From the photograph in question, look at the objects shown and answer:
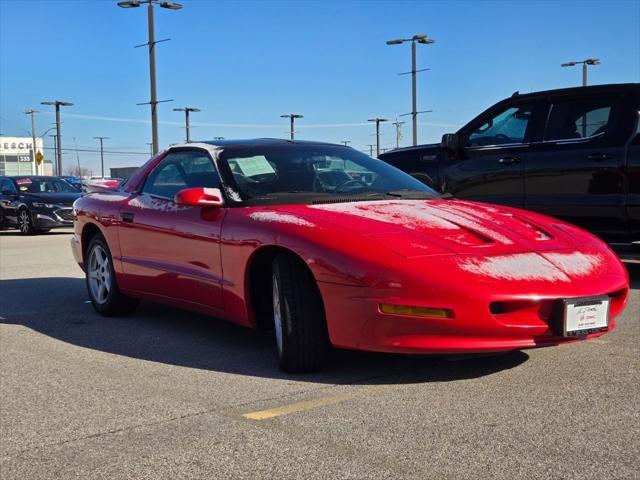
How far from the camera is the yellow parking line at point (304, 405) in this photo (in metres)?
3.58

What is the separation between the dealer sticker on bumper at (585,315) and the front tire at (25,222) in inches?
633

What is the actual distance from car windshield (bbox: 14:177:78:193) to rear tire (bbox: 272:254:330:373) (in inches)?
623

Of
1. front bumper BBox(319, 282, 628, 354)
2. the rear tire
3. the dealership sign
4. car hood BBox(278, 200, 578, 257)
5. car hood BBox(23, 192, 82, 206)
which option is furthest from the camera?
the dealership sign

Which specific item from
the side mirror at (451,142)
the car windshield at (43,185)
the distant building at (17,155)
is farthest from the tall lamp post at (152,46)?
the distant building at (17,155)

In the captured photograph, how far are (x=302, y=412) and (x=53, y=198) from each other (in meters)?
15.7

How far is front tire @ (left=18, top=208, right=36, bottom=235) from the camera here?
17969 millimetres

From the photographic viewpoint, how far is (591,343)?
4.91 metres

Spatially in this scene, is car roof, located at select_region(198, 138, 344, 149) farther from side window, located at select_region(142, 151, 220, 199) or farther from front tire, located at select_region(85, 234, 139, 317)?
front tire, located at select_region(85, 234, 139, 317)

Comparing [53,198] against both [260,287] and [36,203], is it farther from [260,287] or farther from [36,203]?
[260,287]

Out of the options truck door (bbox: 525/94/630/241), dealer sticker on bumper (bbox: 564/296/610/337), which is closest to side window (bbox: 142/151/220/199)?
dealer sticker on bumper (bbox: 564/296/610/337)

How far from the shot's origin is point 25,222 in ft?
59.4

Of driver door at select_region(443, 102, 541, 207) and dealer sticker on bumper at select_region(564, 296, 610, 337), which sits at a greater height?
driver door at select_region(443, 102, 541, 207)

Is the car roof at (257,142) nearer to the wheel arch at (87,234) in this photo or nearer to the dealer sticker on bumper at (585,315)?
the wheel arch at (87,234)

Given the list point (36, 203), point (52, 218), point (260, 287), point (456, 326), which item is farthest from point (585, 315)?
point (36, 203)
